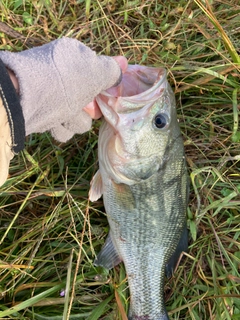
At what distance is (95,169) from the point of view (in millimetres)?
2646

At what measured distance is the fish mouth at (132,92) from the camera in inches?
78.4

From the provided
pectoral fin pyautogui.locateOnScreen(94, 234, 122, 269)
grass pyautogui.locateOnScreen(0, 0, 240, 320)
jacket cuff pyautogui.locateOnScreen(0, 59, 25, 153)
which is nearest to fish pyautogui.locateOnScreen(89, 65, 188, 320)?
pectoral fin pyautogui.locateOnScreen(94, 234, 122, 269)

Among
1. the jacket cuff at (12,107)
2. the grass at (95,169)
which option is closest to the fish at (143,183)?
the grass at (95,169)

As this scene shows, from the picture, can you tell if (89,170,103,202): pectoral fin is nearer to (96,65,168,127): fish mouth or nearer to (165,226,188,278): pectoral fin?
(96,65,168,127): fish mouth

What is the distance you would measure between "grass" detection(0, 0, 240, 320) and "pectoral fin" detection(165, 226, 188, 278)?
0.22ft

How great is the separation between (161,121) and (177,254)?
2.94ft

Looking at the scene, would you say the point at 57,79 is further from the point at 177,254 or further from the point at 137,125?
the point at 177,254

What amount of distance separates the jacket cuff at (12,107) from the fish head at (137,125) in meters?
0.50

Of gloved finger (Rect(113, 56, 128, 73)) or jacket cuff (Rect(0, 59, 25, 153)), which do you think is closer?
jacket cuff (Rect(0, 59, 25, 153))

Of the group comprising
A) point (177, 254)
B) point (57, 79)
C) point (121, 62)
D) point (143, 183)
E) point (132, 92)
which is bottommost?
point (177, 254)

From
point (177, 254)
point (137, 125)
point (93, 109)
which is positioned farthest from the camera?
point (177, 254)

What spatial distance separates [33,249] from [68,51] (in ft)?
4.47

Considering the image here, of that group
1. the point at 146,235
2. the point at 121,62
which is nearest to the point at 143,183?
the point at 146,235

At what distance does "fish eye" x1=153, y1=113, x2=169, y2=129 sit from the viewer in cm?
207
